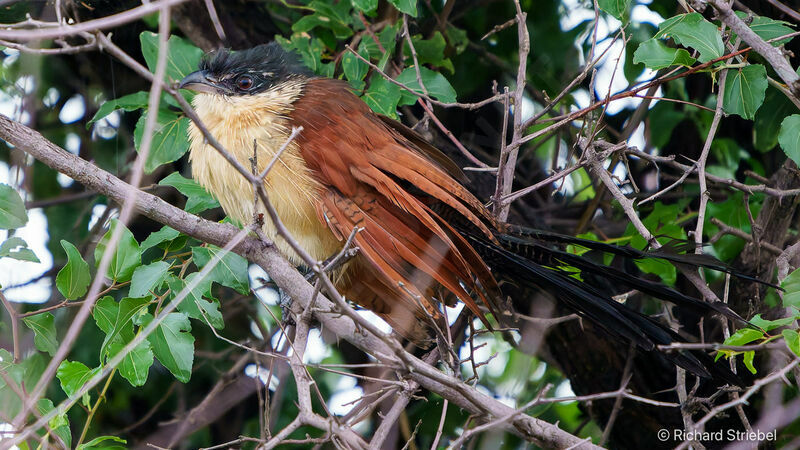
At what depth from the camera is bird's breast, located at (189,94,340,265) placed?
6.41 feet

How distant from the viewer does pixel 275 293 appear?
2.88 meters

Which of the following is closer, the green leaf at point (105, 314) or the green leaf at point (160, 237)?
the green leaf at point (105, 314)

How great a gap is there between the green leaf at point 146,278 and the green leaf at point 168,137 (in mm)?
506

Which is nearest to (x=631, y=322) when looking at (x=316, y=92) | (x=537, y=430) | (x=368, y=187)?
(x=537, y=430)

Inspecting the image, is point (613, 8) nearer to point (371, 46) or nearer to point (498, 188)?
point (498, 188)

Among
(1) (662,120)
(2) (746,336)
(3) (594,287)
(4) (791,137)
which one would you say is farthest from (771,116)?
(2) (746,336)

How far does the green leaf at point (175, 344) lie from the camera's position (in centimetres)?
167

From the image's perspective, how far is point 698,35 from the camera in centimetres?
176

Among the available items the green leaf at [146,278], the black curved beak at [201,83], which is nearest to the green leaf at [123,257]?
the green leaf at [146,278]

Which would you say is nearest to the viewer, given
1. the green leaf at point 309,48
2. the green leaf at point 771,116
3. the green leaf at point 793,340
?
the green leaf at point 793,340

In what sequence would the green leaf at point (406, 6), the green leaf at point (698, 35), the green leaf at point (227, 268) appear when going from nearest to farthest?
the green leaf at point (698, 35) < the green leaf at point (227, 268) < the green leaf at point (406, 6)

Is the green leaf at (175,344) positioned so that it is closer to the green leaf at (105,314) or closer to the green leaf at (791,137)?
the green leaf at (105,314)

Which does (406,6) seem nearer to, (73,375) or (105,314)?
(105,314)

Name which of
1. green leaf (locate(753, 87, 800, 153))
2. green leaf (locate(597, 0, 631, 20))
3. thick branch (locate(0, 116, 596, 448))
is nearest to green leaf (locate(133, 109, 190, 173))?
thick branch (locate(0, 116, 596, 448))
